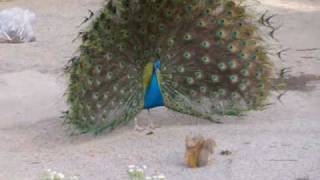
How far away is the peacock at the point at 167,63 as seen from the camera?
721 cm

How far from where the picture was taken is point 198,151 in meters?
6.14

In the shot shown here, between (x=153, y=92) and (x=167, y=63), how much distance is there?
11.3 inches

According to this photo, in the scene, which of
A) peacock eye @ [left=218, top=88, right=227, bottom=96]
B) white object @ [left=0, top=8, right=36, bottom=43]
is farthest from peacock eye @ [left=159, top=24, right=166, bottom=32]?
white object @ [left=0, top=8, right=36, bottom=43]

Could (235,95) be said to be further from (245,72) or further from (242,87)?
(245,72)

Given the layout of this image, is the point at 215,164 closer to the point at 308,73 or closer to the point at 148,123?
the point at 148,123

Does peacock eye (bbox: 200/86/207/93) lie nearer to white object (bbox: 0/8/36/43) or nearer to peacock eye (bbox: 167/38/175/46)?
peacock eye (bbox: 167/38/175/46)

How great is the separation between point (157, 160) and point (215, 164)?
0.46 meters

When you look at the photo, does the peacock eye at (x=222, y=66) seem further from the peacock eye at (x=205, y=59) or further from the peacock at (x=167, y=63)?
the peacock eye at (x=205, y=59)

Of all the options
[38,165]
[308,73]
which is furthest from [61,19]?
[38,165]

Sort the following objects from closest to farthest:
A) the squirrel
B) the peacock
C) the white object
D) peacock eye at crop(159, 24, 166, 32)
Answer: the squirrel
the peacock
peacock eye at crop(159, 24, 166, 32)
the white object

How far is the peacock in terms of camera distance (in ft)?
23.7

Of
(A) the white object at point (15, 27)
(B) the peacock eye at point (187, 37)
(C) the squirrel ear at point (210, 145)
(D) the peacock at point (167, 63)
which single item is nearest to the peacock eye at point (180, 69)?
(D) the peacock at point (167, 63)

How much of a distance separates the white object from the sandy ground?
3.77 feet

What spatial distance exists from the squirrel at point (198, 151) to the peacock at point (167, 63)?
112cm
